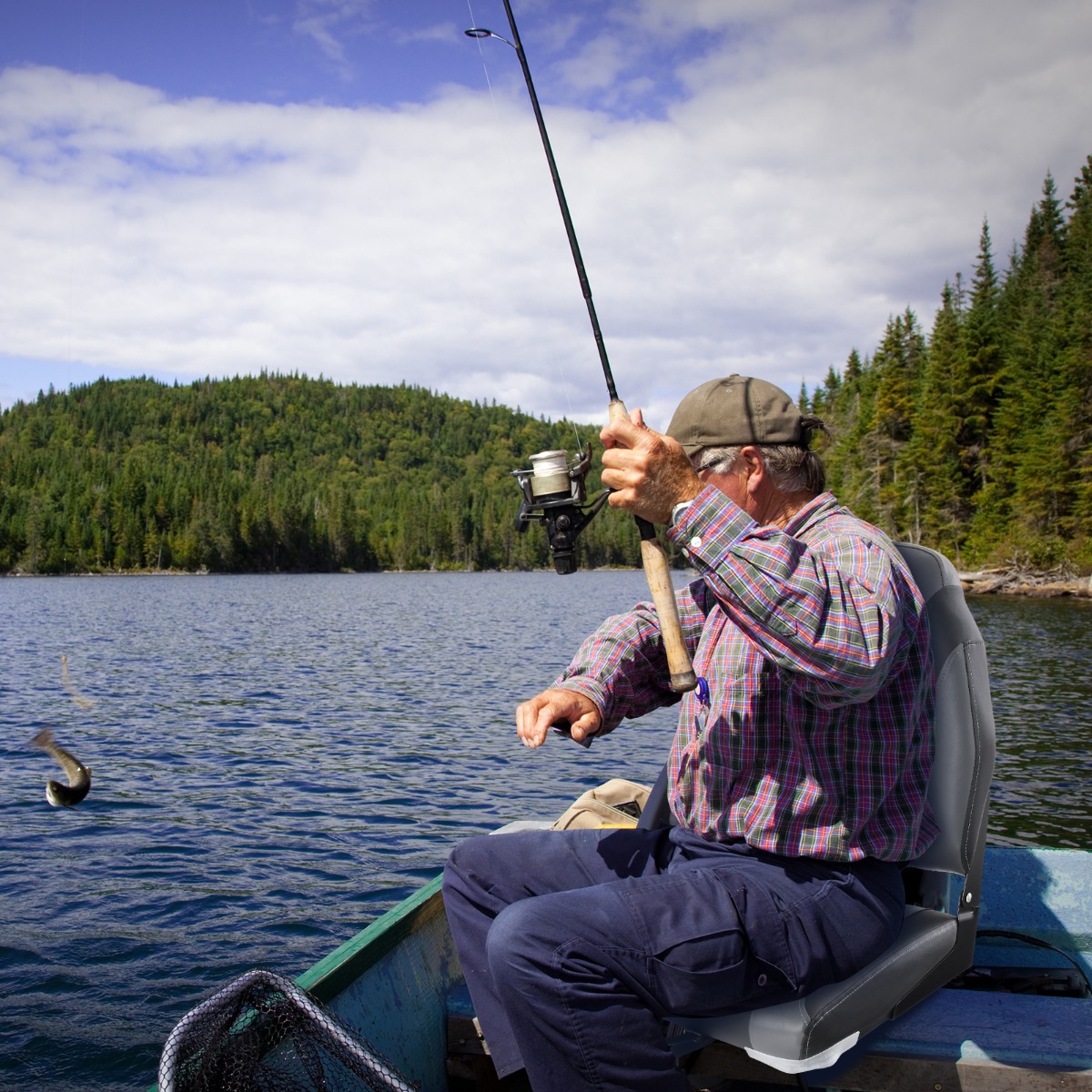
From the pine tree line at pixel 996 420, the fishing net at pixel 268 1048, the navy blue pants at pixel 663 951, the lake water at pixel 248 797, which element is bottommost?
the lake water at pixel 248 797

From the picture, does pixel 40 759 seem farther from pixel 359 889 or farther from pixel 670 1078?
pixel 670 1078

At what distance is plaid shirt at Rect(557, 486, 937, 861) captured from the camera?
95.2 inches

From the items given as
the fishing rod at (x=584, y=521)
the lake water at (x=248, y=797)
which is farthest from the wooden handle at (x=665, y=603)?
the lake water at (x=248, y=797)

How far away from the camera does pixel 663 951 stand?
2564 mm

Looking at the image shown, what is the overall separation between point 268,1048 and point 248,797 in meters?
10.5

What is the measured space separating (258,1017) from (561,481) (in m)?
1.82

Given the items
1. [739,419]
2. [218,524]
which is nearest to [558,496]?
[739,419]

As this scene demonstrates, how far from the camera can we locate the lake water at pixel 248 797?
24.6 feet

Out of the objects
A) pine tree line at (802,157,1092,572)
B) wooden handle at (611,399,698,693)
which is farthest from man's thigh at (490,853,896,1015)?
pine tree line at (802,157,1092,572)

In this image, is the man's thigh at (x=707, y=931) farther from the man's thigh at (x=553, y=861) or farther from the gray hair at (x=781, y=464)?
the gray hair at (x=781, y=464)

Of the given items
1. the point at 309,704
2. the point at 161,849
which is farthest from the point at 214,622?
the point at 161,849

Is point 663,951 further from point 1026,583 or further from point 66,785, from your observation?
point 1026,583

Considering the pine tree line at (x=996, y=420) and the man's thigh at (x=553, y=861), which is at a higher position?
the pine tree line at (x=996, y=420)

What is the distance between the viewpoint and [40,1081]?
6141mm
